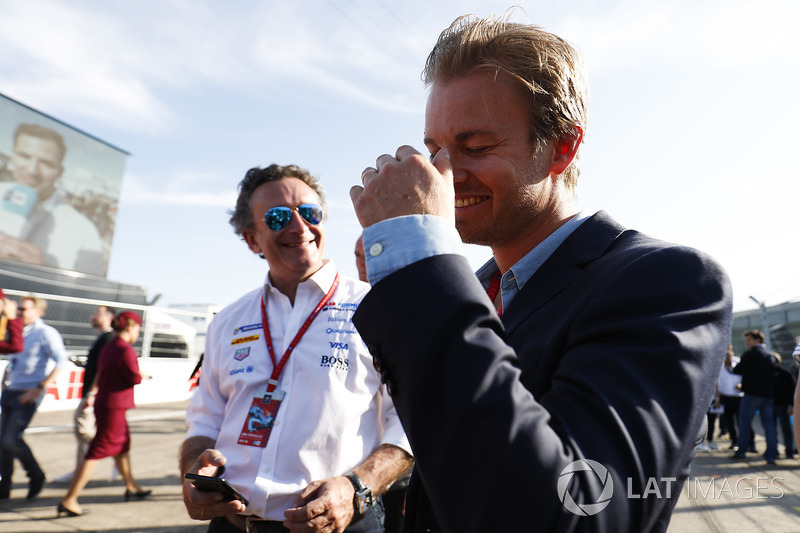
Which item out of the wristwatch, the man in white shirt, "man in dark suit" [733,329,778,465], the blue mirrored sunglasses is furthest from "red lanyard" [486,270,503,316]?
"man in dark suit" [733,329,778,465]

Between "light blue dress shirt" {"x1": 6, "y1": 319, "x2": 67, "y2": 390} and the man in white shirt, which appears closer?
the man in white shirt

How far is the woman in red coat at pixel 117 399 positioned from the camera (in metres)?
5.74

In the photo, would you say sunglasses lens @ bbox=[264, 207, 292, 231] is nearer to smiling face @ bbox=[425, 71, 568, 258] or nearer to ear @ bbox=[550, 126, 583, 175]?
smiling face @ bbox=[425, 71, 568, 258]

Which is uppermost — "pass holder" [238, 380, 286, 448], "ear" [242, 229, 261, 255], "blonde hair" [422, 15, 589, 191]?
"blonde hair" [422, 15, 589, 191]

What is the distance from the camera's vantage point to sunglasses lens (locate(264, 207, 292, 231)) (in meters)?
2.74

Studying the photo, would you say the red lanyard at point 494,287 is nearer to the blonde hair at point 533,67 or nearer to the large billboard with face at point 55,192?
the blonde hair at point 533,67

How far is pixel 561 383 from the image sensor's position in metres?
0.82

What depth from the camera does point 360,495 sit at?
1.98 metres

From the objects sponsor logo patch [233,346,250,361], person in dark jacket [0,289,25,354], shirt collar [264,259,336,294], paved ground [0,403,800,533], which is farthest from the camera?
person in dark jacket [0,289,25,354]

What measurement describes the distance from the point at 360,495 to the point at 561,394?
4.66 ft

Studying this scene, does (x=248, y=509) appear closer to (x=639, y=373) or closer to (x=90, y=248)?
(x=639, y=373)

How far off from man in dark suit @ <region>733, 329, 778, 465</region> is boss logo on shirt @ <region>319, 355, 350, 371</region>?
8902 millimetres

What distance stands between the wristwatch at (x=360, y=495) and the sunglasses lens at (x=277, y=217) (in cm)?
133

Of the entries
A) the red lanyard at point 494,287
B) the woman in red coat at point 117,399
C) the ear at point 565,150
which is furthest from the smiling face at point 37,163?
the ear at point 565,150
